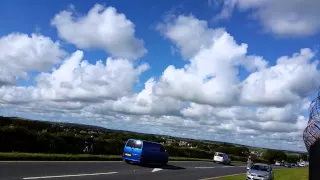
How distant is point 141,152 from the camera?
2709cm

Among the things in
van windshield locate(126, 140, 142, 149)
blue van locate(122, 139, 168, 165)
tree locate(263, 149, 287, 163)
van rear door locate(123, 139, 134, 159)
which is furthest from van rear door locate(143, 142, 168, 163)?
tree locate(263, 149, 287, 163)

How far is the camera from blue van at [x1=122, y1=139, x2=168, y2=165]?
27.3 metres

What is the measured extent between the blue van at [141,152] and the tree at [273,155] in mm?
68824

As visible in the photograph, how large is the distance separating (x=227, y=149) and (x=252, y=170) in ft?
199

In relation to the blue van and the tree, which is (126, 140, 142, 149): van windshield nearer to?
the blue van

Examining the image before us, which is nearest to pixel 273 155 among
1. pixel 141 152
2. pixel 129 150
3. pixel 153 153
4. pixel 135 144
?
pixel 153 153

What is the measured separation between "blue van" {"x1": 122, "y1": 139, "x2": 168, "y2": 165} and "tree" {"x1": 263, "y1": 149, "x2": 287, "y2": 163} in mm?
68824

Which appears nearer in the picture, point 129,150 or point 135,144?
point 129,150

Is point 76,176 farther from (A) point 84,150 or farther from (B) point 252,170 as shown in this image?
(A) point 84,150

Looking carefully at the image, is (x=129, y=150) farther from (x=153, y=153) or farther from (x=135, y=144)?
(x=153, y=153)

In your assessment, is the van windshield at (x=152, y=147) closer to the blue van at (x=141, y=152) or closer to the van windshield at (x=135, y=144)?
the blue van at (x=141, y=152)

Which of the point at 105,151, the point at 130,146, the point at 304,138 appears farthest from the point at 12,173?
the point at 105,151

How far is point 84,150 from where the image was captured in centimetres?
3200

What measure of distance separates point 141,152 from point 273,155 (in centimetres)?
7506
